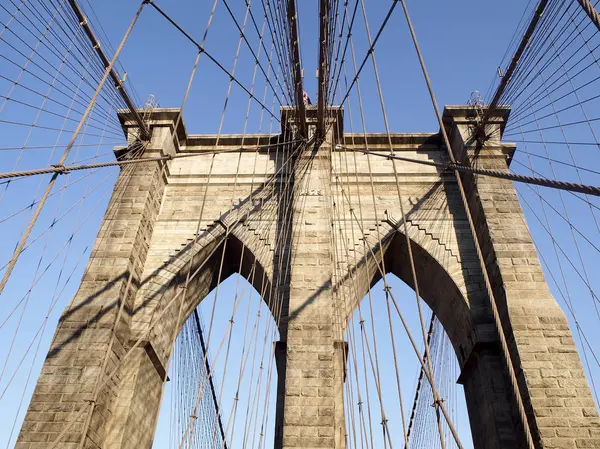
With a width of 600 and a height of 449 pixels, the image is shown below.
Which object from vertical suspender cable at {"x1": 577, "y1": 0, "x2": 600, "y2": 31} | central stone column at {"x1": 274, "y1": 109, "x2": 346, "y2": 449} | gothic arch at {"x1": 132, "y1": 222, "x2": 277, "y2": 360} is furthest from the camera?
gothic arch at {"x1": 132, "y1": 222, "x2": 277, "y2": 360}

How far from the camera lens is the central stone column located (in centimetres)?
677

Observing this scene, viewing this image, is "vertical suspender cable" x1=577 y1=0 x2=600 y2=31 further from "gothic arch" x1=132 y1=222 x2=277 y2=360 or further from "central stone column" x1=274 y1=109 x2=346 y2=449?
"gothic arch" x1=132 y1=222 x2=277 y2=360

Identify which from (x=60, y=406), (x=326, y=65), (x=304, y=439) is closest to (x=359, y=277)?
(x=304, y=439)

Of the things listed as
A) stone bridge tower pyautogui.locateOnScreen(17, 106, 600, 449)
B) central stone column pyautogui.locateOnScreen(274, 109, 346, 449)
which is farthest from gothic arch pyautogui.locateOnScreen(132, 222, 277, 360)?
central stone column pyautogui.locateOnScreen(274, 109, 346, 449)

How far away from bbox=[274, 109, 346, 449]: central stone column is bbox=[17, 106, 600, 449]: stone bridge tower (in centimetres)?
2

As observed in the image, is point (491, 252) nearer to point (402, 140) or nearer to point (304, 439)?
point (402, 140)

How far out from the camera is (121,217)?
8883mm

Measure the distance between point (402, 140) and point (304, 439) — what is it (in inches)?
251

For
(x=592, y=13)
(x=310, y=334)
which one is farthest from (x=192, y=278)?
(x=592, y=13)

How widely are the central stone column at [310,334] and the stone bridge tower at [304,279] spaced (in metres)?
0.02

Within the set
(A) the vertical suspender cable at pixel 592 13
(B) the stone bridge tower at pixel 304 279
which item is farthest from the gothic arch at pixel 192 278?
(A) the vertical suspender cable at pixel 592 13

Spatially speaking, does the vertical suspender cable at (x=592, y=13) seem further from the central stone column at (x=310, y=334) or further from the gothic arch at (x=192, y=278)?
the gothic arch at (x=192, y=278)

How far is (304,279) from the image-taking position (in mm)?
8211

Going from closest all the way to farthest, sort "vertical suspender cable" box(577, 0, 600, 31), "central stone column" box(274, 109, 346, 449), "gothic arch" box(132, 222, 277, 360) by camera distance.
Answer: "vertical suspender cable" box(577, 0, 600, 31), "central stone column" box(274, 109, 346, 449), "gothic arch" box(132, 222, 277, 360)
